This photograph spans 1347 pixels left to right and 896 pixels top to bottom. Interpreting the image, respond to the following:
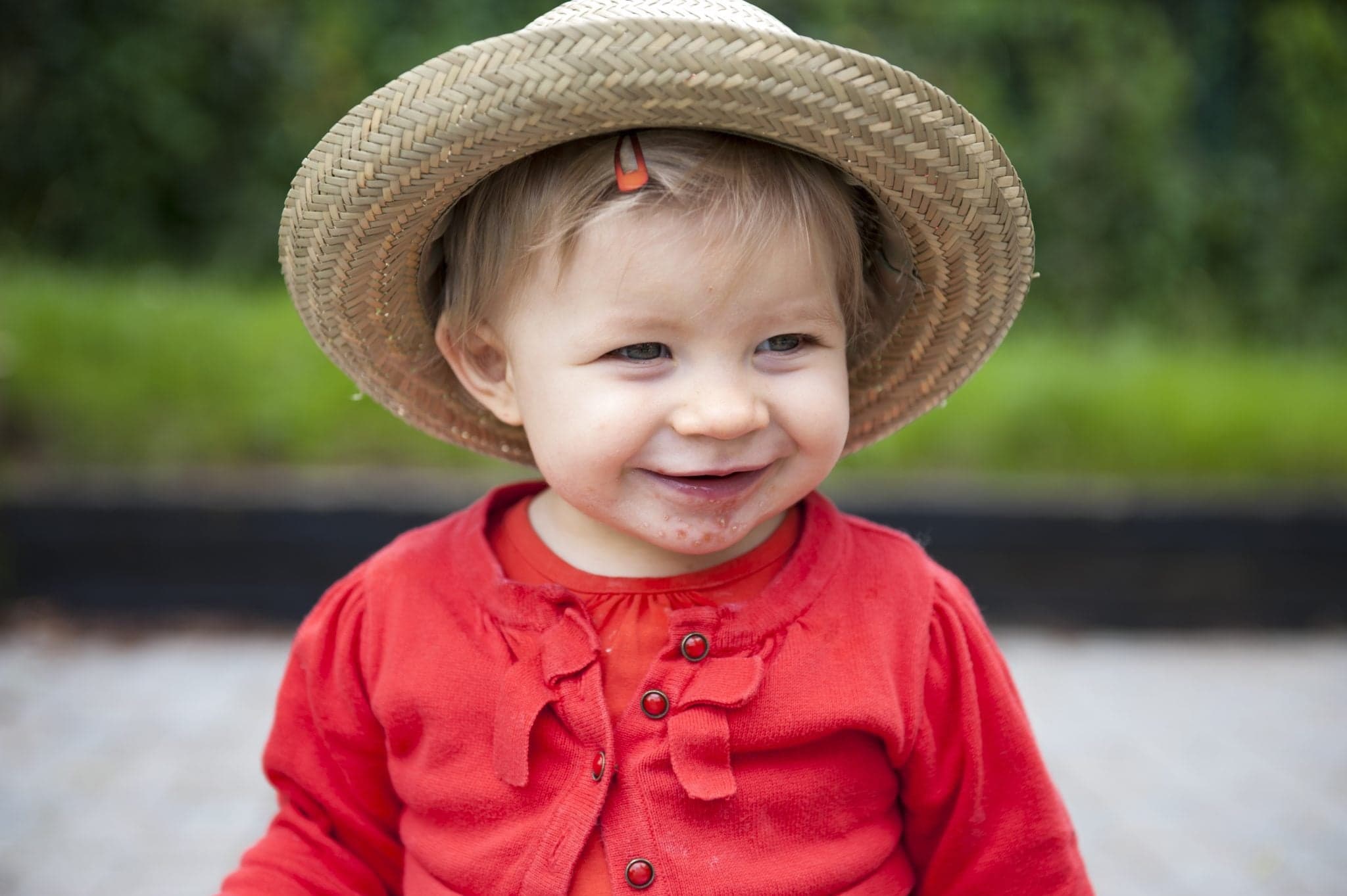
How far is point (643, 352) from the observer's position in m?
1.42

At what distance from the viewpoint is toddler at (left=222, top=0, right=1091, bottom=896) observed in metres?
1.33

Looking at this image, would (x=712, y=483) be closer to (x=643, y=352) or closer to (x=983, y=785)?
(x=643, y=352)

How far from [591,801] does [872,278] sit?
0.71 metres

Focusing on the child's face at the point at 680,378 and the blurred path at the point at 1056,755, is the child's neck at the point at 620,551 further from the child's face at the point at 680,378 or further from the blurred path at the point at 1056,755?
the blurred path at the point at 1056,755

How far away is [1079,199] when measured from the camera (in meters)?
7.82

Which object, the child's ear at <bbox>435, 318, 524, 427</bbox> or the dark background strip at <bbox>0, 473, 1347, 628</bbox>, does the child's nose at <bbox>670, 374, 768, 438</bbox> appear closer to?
the child's ear at <bbox>435, 318, 524, 427</bbox>

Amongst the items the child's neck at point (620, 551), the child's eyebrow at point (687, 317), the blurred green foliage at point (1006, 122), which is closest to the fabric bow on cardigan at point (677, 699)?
the child's neck at point (620, 551)

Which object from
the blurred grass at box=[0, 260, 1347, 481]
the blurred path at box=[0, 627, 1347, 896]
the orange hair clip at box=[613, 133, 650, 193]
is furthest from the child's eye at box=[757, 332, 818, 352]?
the blurred grass at box=[0, 260, 1347, 481]

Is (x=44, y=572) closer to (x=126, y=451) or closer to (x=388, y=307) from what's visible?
(x=126, y=451)

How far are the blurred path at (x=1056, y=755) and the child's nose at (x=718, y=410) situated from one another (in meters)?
2.06

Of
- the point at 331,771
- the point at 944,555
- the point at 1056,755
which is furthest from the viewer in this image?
the point at 944,555

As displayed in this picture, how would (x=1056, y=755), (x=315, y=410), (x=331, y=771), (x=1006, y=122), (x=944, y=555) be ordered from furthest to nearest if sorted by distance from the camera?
(x=1006, y=122) < (x=315, y=410) < (x=944, y=555) < (x=1056, y=755) < (x=331, y=771)

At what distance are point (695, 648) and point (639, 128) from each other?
0.58 metres

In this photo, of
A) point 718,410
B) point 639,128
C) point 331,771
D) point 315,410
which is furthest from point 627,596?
point 315,410
